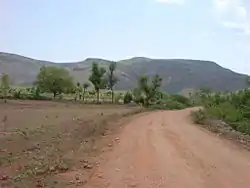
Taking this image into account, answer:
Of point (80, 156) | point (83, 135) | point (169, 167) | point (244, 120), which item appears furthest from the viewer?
point (244, 120)

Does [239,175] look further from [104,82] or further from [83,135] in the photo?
[104,82]

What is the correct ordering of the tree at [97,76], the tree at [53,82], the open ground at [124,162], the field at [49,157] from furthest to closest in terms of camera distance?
1. the tree at [53,82]
2. the tree at [97,76]
3. the field at [49,157]
4. the open ground at [124,162]

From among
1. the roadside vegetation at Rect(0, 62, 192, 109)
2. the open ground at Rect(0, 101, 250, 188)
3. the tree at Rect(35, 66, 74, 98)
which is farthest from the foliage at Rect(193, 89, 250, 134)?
the tree at Rect(35, 66, 74, 98)

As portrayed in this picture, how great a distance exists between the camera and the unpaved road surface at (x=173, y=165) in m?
9.34

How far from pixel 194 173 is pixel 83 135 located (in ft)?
33.4

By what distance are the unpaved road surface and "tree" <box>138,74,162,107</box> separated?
192ft

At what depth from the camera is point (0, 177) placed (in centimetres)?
996

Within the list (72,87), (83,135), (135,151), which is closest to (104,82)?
(72,87)

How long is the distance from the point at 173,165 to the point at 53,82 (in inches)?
3237

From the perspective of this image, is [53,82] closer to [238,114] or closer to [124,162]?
[238,114]

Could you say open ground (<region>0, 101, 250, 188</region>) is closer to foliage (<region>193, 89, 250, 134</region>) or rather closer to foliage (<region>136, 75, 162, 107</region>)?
foliage (<region>193, 89, 250, 134</region>)

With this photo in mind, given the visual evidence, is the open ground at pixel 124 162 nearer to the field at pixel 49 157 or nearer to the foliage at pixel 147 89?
the field at pixel 49 157

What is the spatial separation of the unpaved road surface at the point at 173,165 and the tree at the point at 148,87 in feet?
192

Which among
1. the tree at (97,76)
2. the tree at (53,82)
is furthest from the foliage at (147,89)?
the tree at (53,82)
